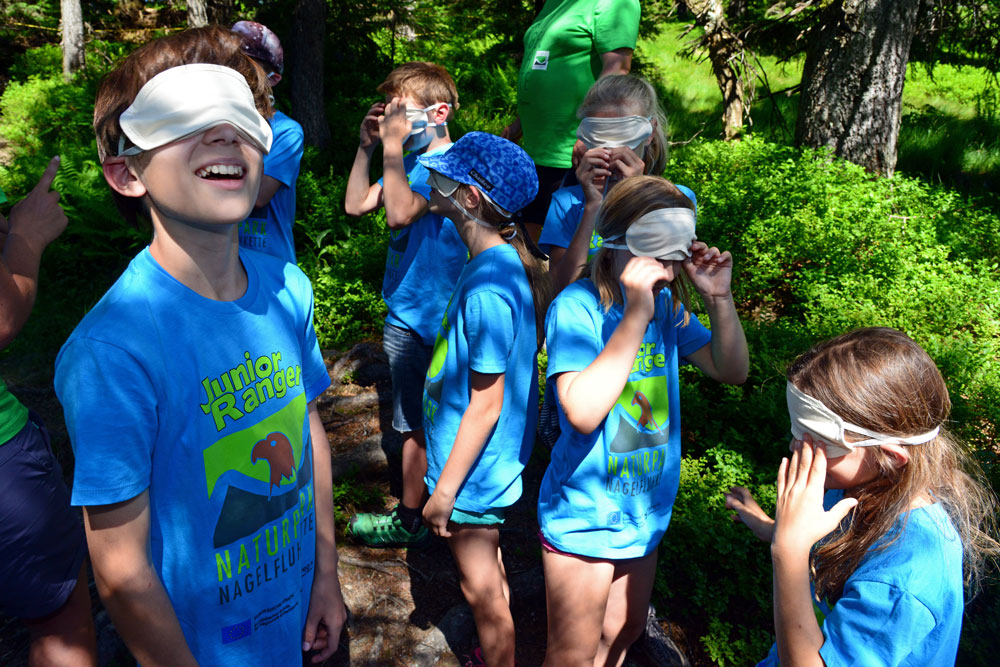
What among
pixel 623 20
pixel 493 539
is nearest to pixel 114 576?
pixel 493 539

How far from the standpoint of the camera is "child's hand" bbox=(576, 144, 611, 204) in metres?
3.14

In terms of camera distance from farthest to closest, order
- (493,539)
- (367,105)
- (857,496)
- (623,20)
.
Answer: (367,105) → (623,20) → (493,539) → (857,496)

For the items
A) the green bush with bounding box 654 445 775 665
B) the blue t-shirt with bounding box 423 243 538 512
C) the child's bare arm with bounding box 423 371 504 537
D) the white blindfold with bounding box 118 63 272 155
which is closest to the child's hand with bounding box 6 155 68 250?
the white blindfold with bounding box 118 63 272 155

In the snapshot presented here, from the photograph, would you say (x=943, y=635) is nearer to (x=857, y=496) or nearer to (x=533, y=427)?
(x=857, y=496)

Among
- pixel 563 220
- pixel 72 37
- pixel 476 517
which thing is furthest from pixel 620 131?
pixel 72 37

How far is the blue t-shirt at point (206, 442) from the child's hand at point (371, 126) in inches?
77.3

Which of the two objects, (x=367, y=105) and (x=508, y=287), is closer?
(x=508, y=287)

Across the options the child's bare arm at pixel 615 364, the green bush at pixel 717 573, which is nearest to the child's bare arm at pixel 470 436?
the child's bare arm at pixel 615 364

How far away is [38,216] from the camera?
2510 millimetres

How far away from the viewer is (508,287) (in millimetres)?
2537

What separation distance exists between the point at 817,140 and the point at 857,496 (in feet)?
22.1

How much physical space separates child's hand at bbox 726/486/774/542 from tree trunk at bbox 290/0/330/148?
23.7ft

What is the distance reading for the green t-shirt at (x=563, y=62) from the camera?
4.14 m

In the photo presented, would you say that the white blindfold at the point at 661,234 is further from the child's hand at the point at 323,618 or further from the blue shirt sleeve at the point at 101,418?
the blue shirt sleeve at the point at 101,418
